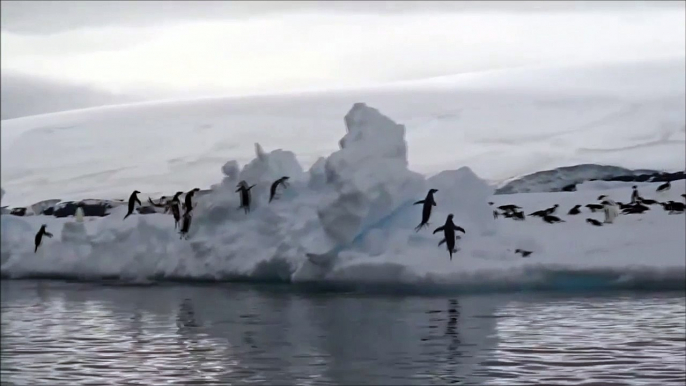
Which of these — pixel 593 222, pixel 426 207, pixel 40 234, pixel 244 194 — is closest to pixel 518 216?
pixel 593 222

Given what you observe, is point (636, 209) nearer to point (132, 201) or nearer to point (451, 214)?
point (451, 214)

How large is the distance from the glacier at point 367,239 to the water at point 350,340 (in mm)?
1787

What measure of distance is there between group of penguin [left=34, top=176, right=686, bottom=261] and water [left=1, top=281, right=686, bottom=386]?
270 cm

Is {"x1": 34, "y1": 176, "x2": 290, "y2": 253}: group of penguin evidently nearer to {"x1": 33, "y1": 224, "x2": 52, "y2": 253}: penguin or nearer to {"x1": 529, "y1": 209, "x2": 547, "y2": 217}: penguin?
{"x1": 33, "y1": 224, "x2": 52, "y2": 253}: penguin

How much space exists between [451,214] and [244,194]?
4.21m

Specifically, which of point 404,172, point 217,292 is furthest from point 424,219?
point 217,292

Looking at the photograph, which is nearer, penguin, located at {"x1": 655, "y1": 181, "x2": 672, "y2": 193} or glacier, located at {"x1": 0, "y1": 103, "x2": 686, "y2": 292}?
glacier, located at {"x1": 0, "y1": 103, "x2": 686, "y2": 292}

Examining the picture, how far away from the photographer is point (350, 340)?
36.0 feet

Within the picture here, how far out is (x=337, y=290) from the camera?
18.9m

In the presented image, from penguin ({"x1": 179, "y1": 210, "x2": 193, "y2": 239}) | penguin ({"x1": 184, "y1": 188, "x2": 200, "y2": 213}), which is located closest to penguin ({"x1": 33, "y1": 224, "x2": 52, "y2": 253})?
penguin ({"x1": 184, "y1": 188, "x2": 200, "y2": 213})

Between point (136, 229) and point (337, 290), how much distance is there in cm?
656

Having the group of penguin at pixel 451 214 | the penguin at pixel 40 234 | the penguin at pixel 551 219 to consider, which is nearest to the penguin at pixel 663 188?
the group of penguin at pixel 451 214

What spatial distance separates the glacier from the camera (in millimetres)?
18812

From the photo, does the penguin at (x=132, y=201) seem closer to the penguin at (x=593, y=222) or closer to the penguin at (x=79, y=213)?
the penguin at (x=79, y=213)
